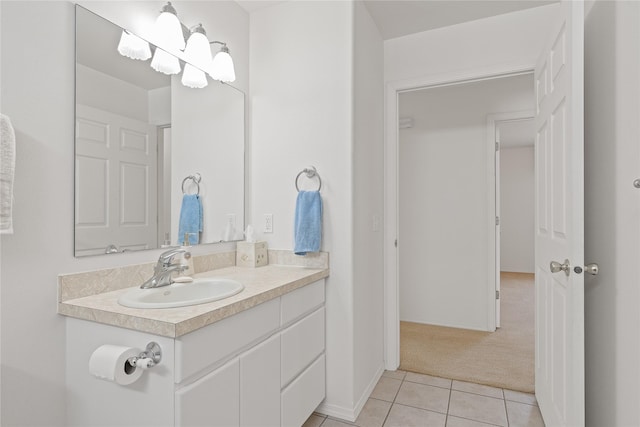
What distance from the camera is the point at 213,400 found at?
118 centimetres

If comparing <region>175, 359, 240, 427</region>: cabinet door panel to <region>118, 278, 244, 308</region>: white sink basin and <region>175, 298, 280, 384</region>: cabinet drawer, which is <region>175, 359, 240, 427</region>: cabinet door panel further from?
<region>118, 278, 244, 308</region>: white sink basin

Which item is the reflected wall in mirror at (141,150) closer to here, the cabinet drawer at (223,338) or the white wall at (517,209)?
the cabinet drawer at (223,338)

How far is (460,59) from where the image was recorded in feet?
8.04

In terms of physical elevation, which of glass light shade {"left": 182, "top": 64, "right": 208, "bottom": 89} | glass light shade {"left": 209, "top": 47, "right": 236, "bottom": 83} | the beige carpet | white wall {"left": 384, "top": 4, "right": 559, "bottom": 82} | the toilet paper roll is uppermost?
white wall {"left": 384, "top": 4, "right": 559, "bottom": 82}

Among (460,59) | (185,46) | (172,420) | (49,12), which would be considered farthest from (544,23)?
(172,420)

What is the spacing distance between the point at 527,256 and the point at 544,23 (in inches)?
208

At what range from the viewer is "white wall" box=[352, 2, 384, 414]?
2.04m

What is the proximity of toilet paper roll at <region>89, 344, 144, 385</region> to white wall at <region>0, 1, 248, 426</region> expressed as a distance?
12.3 inches

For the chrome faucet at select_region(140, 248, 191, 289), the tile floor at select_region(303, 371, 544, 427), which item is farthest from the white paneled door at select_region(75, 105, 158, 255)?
the tile floor at select_region(303, 371, 544, 427)

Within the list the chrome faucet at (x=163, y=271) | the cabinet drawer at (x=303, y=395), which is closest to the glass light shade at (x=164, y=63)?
the chrome faucet at (x=163, y=271)

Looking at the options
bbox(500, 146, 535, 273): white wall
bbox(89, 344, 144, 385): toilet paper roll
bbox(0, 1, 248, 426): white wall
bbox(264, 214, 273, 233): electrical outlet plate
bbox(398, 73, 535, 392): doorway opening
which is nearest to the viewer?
bbox(89, 344, 144, 385): toilet paper roll

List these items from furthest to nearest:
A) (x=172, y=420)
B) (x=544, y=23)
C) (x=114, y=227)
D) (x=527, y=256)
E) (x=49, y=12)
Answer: (x=527, y=256) → (x=544, y=23) → (x=114, y=227) → (x=49, y=12) → (x=172, y=420)

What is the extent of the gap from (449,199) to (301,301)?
7.64 ft

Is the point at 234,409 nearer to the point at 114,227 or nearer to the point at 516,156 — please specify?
the point at 114,227
